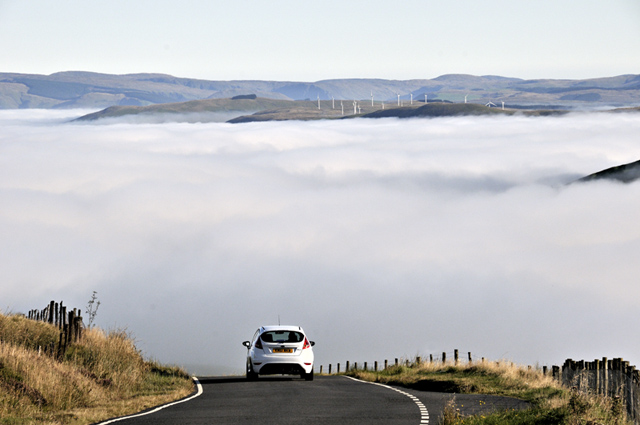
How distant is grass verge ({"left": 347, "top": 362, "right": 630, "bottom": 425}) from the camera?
1354cm

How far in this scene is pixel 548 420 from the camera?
44.6ft

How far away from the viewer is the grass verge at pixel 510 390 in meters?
13.5

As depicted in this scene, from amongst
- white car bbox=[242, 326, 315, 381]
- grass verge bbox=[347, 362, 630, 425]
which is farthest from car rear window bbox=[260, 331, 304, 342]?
grass verge bbox=[347, 362, 630, 425]

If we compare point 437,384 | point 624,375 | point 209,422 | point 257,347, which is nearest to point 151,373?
point 257,347

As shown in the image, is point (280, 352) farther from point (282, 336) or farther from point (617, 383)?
point (617, 383)

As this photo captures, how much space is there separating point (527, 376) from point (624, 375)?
850cm

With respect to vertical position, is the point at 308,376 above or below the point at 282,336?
below

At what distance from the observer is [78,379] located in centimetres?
1905

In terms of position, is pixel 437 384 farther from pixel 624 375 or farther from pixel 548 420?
pixel 548 420

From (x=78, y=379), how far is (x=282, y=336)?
648cm

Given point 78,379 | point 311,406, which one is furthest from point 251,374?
point 311,406

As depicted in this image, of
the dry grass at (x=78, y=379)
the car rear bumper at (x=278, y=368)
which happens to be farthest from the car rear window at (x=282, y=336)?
the dry grass at (x=78, y=379)

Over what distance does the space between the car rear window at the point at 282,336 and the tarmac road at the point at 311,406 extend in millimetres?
1259

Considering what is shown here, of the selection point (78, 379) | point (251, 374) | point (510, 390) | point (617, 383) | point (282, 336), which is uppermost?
point (617, 383)
